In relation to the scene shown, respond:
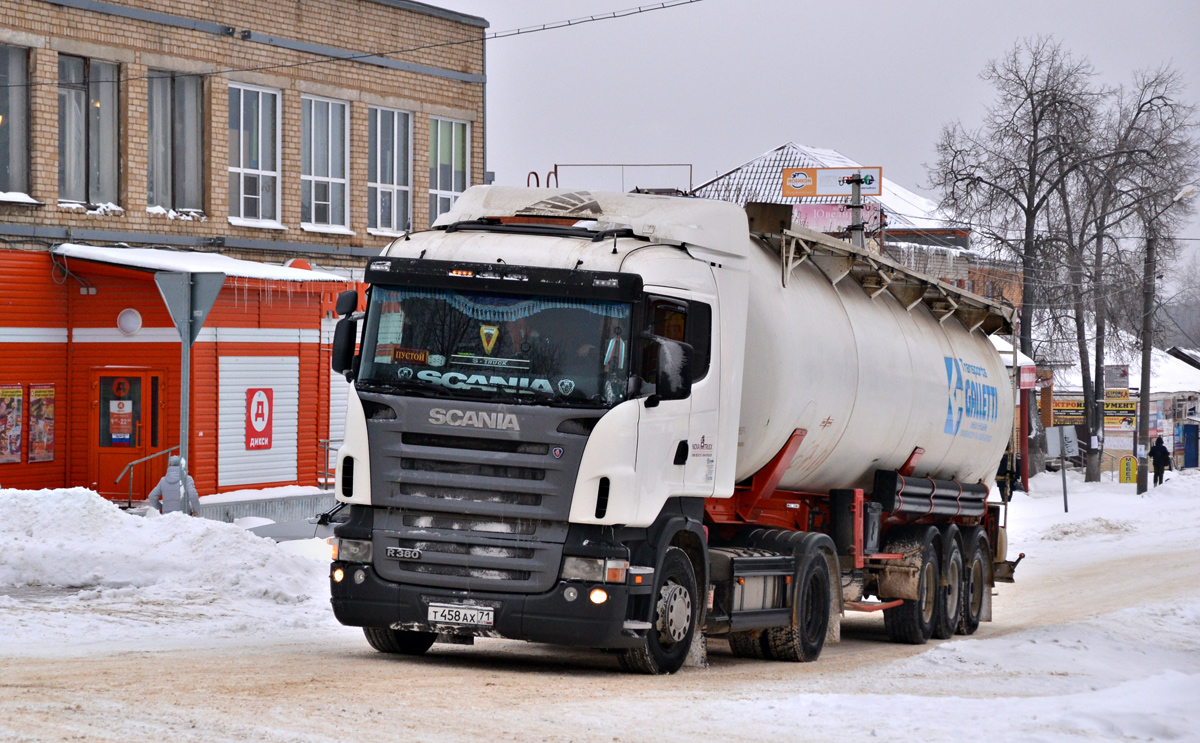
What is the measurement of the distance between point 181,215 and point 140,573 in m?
10.2

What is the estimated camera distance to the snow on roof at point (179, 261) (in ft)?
69.6

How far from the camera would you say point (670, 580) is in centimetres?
1098

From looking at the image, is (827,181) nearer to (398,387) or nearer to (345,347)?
(345,347)

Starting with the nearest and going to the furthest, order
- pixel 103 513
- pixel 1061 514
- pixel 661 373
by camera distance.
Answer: pixel 661 373 → pixel 103 513 → pixel 1061 514

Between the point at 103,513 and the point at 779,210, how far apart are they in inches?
321

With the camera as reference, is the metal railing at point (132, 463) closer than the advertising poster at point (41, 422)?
Yes

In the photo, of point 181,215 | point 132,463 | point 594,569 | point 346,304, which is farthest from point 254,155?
point 594,569

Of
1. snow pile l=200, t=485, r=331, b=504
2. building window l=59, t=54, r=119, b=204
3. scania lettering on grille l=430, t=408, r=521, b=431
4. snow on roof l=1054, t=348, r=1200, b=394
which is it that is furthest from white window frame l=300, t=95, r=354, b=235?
snow on roof l=1054, t=348, r=1200, b=394

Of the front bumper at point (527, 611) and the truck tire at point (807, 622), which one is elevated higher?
the front bumper at point (527, 611)

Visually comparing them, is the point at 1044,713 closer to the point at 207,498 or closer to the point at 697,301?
the point at 697,301

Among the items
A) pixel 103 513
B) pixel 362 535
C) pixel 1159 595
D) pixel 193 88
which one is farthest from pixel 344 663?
pixel 193 88

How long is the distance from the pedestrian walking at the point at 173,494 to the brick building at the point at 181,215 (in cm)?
270

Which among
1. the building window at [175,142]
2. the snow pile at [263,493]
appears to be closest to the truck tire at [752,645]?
the snow pile at [263,493]

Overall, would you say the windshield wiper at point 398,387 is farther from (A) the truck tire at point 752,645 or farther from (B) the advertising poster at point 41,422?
(B) the advertising poster at point 41,422
